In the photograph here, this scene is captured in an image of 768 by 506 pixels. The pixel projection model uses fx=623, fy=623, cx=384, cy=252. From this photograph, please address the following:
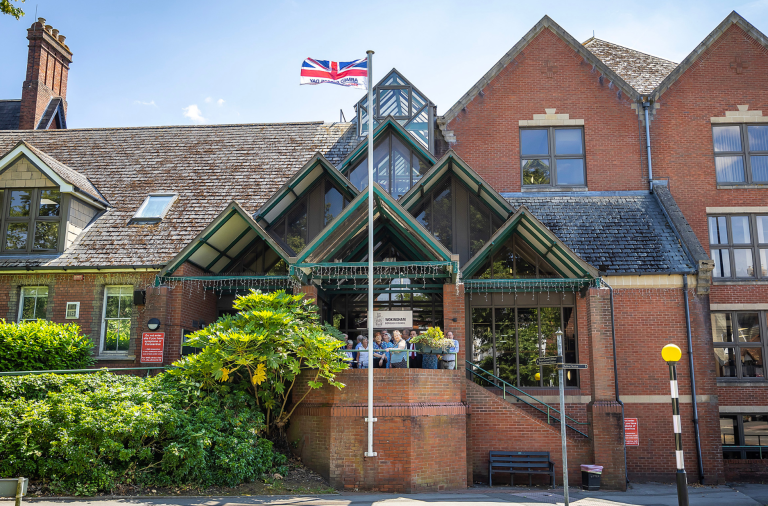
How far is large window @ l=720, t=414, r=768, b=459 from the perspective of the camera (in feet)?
59.5

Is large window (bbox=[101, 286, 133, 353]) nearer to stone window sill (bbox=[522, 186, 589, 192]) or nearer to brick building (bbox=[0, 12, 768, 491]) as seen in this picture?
brick building (bbox=[0, 12, 768, 491])

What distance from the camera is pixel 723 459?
1798cm

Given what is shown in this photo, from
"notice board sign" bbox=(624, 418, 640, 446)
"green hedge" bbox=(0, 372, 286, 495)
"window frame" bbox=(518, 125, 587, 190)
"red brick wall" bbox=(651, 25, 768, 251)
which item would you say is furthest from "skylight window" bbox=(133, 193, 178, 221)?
"red brick wall" bbox=(651, 25, 768, 251)

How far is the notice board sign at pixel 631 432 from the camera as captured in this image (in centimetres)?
1683

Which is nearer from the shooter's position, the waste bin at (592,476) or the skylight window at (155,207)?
the waste bin at (592,476)

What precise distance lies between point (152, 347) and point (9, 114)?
56.1 feet

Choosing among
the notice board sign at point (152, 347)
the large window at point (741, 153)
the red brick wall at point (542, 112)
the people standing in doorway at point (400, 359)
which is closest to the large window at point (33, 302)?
the notice board sign at point (152, 347)

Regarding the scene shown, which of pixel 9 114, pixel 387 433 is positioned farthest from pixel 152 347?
pixel 9 114

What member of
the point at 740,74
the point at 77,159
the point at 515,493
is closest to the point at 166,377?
the point at 515,493

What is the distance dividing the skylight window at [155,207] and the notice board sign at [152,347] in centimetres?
401

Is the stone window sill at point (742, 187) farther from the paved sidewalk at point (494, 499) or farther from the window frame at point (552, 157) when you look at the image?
the paved sidewalk at point (494, 499)

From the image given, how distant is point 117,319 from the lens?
1733cm

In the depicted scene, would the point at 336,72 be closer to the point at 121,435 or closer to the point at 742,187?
the point at 121,435

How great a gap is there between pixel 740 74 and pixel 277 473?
19285 mm
